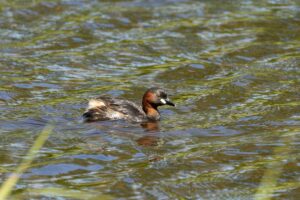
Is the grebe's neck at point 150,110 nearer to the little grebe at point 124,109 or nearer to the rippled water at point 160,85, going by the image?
the little grebe at point 124,109

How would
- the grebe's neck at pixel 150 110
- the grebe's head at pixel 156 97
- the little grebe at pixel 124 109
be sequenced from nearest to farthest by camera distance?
the little grebe at pixel 124 109, the grebe's neck at pixel 150 110, the grebe's head at pixel 156 97

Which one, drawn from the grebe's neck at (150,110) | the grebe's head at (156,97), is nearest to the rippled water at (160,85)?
the grebe's neck at (150,110)

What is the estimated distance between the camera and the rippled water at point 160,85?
8.80 meters

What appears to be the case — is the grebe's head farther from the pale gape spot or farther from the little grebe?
the pale gape spot

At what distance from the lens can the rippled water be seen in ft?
28.9

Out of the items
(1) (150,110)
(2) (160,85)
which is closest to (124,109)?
(1) (150,110)

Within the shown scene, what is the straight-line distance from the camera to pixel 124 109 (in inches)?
458

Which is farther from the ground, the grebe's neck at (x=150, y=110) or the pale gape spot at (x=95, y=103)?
the pale gape spot at (x=95, y=103)

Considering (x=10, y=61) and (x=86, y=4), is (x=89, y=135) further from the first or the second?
(x=86, y=4)

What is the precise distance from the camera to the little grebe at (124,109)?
11.5m

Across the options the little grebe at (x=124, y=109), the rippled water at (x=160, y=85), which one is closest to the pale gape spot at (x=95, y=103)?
the little grebe at (x=124, y=109)

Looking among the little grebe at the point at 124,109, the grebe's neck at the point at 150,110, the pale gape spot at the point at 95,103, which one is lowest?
the grebe's neck at the point at 150,110

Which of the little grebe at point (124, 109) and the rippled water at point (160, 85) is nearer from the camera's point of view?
the rippled water at point (160, 85)

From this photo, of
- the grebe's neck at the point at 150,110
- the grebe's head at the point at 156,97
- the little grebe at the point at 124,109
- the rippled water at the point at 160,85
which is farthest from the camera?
the grebe's head at the point at 156,97
